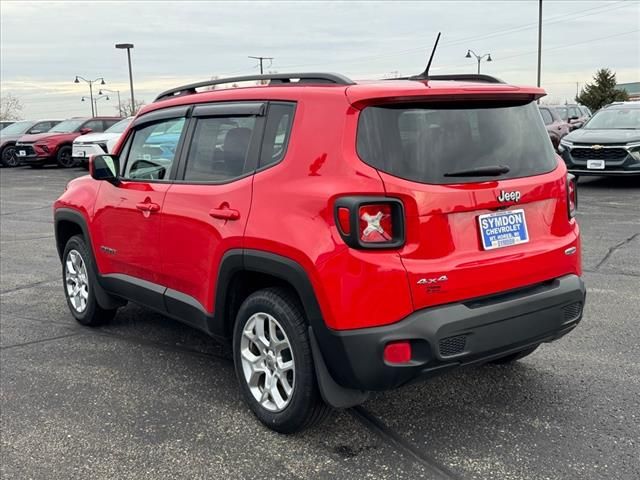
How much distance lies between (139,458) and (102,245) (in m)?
A: 2.05

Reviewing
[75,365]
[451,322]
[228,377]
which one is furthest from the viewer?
[75,365]

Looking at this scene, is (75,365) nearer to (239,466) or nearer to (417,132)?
(239,466)

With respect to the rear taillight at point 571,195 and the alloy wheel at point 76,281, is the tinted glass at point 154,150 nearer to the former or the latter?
the alloy wheel at point 76,281

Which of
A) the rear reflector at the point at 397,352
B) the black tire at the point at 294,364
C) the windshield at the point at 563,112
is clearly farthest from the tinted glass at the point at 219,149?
the windshield at the point at 563,112

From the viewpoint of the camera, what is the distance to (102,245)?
4910 mm

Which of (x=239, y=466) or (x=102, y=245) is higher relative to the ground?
(x=102, y=245)

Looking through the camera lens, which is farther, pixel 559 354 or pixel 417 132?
pixel 559 354

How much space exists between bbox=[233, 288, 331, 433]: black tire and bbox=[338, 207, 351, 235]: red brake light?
538mm

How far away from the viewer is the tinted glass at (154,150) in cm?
427

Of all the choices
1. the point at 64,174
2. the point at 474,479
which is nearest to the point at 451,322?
the point at 474,479

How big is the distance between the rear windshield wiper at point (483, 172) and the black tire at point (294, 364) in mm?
985

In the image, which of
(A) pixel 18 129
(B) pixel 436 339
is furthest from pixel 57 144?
(B) pixel 436 339

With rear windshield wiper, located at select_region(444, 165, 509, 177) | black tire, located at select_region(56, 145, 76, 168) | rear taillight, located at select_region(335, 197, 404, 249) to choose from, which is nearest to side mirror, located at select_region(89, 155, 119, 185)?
rear taillight, located at select_region(335, 197, 404, 249)

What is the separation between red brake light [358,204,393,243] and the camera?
294 centimetres
